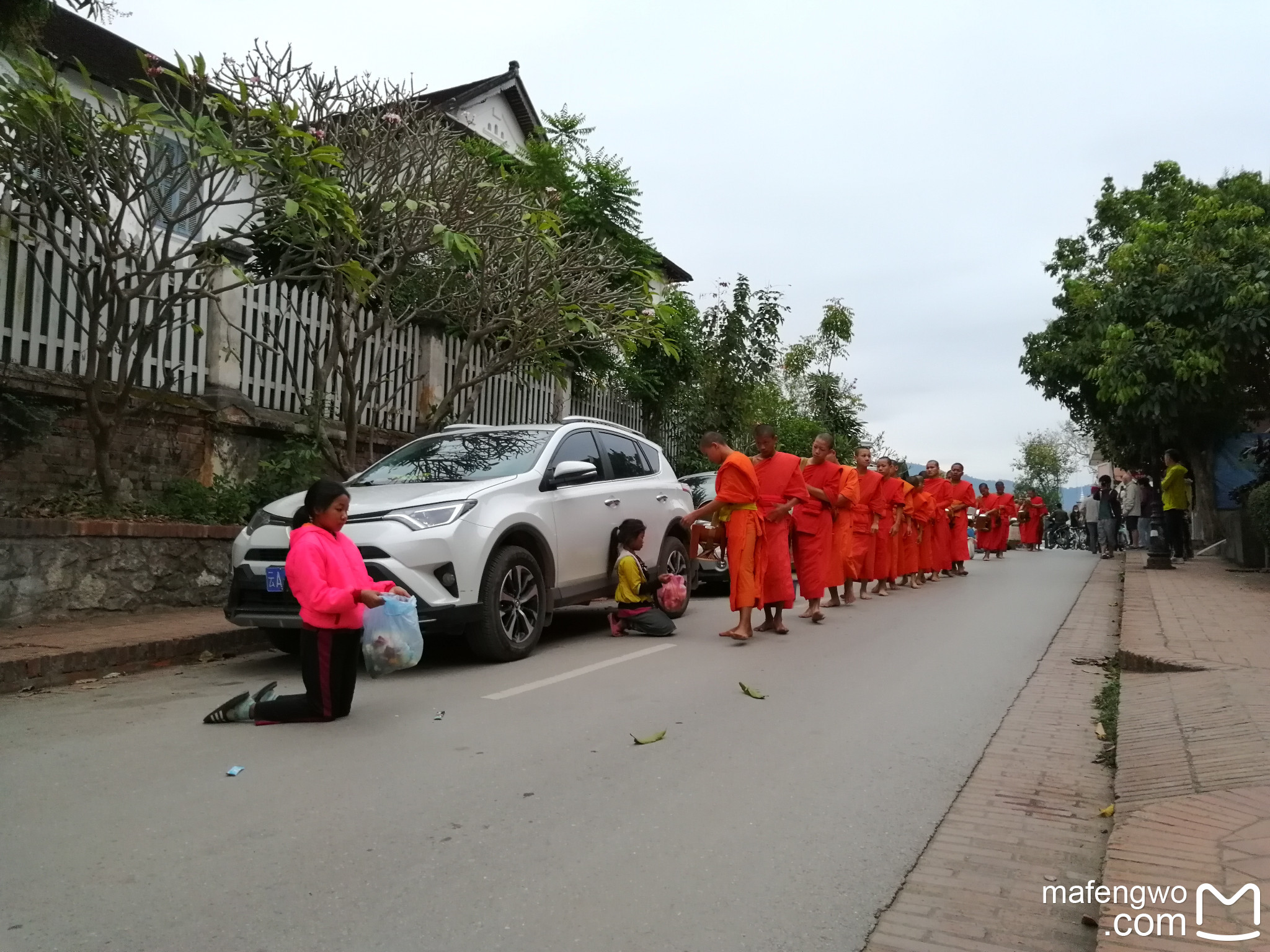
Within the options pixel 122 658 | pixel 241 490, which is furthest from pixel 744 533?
pixel 241 490

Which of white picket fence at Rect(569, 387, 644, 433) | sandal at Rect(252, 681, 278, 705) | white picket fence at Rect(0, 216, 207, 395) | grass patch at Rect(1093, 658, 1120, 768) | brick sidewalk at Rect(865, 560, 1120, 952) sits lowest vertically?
brick sidewalk at Rect(865, 560, 1120, 952)

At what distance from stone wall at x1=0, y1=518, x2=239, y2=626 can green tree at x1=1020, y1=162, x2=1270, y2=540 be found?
16.4 m

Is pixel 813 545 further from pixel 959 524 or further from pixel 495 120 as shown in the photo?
pixel 495 120

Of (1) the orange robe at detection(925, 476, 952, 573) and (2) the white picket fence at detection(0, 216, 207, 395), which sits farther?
(1) the orange robe at detection(925, 476, 952, 573)

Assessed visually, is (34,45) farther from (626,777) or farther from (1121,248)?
(1121,248)

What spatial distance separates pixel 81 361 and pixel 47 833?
7181mm

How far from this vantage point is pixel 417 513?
7.61 metres

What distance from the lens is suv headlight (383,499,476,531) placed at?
7523mm

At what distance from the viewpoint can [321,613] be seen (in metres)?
6.01

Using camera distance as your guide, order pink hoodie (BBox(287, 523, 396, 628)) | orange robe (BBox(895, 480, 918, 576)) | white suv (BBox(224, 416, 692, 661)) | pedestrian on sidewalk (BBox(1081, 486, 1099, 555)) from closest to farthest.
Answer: pink hoodie (BBox(287, 523, 396, 628))
white suv (BBox(224, 416, 692, 661))
orange robe (BBox(895, 480, 918, 576))
pedestrian on sidewalk (BBox(1081, 486, 1099, 555))

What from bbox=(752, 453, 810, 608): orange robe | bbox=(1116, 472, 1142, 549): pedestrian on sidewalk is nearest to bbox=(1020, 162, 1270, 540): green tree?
bbox=(1116, 472, 1142, 549): pedestrian on sidewalk

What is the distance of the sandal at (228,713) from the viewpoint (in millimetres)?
5992

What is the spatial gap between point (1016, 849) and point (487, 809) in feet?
6.86

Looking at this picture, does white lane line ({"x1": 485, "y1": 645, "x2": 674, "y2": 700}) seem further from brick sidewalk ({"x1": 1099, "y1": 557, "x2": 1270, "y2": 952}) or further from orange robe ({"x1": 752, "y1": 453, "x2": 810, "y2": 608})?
brick sidewalk ({"x1": 1099, "y1": 557, "x2": 1270, "y2": 952})
